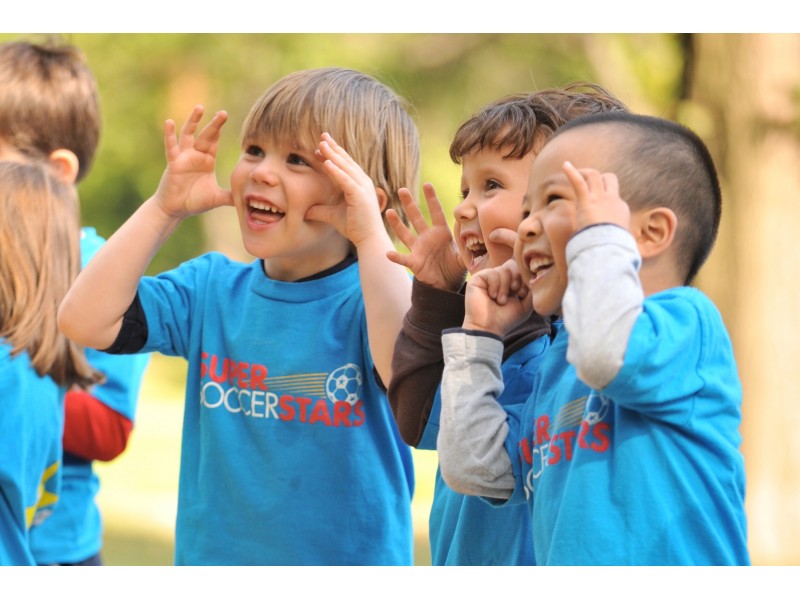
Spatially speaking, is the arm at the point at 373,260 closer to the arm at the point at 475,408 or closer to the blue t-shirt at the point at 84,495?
the arm at the point at 475,408

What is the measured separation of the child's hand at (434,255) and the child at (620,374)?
301 mm

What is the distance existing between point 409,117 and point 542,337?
33.2 inches

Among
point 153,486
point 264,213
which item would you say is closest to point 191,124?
point 264,213

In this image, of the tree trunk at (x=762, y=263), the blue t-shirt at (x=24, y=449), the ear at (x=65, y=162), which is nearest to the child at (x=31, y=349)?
the blue t-shirt at (x=24, y=449)

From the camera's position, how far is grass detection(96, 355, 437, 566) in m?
7.27

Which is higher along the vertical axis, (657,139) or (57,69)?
(57,69)

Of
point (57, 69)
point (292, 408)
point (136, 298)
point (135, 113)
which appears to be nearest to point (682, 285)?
point (292, 408)

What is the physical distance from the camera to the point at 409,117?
122 inches

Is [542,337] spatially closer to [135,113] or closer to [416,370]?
[416,370]

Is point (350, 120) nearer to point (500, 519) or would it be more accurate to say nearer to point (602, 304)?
point (500, 519)

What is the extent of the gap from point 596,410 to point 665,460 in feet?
0.50

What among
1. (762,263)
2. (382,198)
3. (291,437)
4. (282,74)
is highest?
(282,74)

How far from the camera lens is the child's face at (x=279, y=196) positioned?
2.80 metres

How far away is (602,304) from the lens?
1.83 meters
